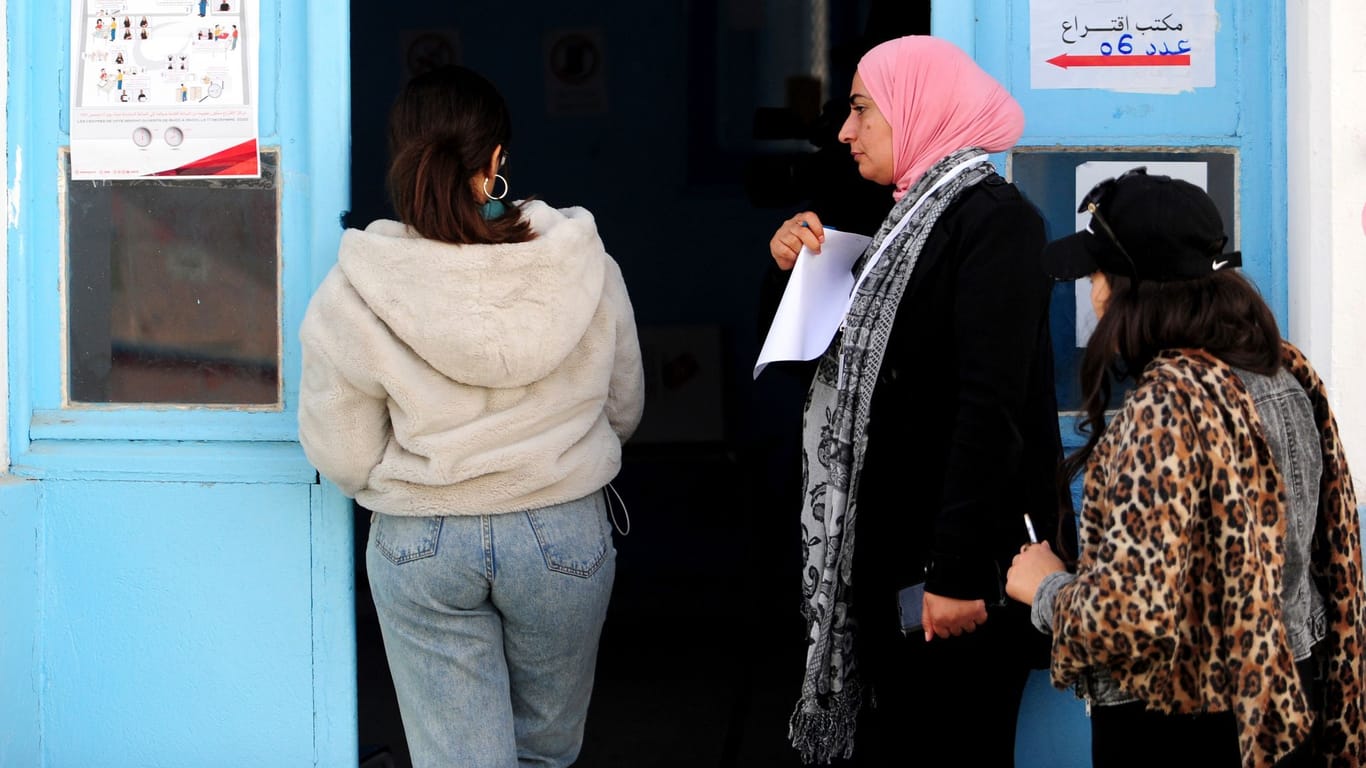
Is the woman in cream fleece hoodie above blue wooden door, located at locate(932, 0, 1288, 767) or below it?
below

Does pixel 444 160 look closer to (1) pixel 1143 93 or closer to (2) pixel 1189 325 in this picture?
(2) pixel 1189 325

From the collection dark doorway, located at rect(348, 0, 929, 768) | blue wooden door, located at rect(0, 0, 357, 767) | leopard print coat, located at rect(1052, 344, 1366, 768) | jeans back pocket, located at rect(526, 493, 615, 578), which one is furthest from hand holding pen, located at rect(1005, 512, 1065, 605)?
dark doorway, located at rect(348, 0, 929, 768)

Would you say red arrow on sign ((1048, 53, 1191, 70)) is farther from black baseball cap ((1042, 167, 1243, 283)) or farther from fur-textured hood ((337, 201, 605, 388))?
fur-textured hood ((337, 201, 605, 388))

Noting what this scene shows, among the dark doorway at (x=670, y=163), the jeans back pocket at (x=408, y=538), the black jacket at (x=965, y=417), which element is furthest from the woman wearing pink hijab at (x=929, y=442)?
the dark doorway at (x=670, y=163)

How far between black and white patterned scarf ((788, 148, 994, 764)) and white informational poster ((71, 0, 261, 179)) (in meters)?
Result: 1.33

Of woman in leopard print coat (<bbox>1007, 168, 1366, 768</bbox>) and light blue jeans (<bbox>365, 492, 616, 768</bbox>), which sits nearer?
woman in leopard print coat (<bbox>1007, 168, 1366, 768</bbox>)

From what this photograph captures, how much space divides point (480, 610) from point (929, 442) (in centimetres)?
80

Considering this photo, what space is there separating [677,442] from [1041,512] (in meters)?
3.54

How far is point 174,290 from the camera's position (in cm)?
281

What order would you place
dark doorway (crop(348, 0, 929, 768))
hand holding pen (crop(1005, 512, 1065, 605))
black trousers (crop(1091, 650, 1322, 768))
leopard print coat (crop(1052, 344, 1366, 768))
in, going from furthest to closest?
dark doorway (crop(348, 0, 929, 768))
hand holding pen (crop(1005, 512, 1065, 605))
black trousers (crop(1091, 650, 1322, 768))
leopard print coat (crop(1052, 344, 1366, 768))

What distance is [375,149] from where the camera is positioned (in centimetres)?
605

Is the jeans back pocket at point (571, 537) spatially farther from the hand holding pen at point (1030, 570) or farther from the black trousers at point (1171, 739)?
the black trousers at point (1171, 739)

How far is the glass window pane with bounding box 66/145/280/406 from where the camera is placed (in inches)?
110

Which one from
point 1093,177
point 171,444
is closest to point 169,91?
point 171,444
